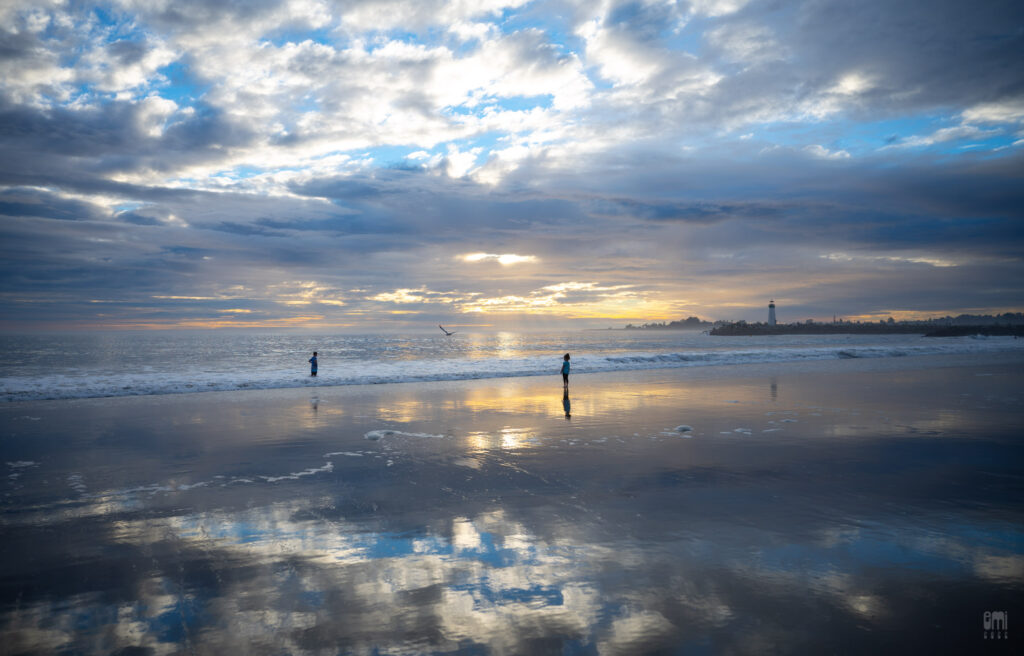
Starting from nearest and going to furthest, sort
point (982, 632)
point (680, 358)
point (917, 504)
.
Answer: point (982, 632) → point (917, 504) → point (680, 358)

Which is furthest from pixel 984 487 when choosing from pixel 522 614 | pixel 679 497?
pixel 522 614

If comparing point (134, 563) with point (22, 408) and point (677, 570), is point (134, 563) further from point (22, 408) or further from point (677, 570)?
point (22, 408)

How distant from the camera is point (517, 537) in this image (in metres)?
7.06

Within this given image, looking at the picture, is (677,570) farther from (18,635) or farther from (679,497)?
(18,635)

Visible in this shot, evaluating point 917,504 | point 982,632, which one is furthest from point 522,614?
point 917,504

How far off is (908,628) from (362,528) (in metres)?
6.19

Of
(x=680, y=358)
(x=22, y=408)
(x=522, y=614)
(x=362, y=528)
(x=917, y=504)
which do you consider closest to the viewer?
(x=522, y=614)

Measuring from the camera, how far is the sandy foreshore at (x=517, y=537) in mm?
4809

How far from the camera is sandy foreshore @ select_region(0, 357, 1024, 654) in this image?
4.81 m

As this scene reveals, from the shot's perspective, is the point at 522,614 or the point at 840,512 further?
the point at 840,512

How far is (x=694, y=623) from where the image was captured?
4812 millimetres

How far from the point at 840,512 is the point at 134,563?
933cm

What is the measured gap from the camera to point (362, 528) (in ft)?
24.6

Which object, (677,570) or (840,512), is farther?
(840,512)
